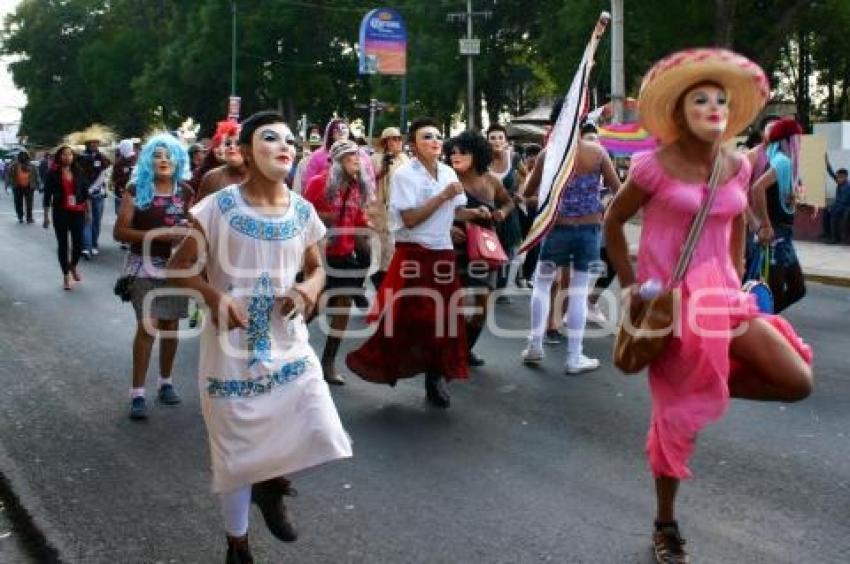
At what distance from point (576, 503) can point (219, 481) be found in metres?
1.69

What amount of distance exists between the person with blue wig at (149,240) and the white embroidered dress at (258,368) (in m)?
2.38

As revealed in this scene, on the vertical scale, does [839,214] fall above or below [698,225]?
below

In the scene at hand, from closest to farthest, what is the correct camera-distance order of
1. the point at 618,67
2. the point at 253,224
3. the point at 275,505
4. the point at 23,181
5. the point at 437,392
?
the point at 253,224 < the point at 275,505 < the point at 437,392 < the point at 618,67 < the point at 23,181

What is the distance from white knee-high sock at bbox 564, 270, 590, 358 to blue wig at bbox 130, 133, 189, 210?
2.81 m

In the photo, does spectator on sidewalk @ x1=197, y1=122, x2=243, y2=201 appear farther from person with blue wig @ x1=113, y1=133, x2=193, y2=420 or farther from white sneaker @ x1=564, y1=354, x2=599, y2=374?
white sneaker @ x1=564, y1=354, x2=599, y2=374

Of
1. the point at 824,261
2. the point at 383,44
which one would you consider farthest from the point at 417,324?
the point at 383,44

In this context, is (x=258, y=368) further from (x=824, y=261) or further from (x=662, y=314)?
(x=824, y=261)

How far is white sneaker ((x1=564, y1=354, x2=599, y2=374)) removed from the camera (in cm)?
720

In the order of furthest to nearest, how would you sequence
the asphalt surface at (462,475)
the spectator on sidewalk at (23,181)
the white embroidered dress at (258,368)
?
the spectator on sidewalk at (23,181) < the asphalt surface at (462,475) < the white embroidered dress at (258,368)

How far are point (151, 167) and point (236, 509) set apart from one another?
3.05 m

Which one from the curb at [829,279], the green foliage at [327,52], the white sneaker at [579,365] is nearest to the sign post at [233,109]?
the white sneaker at [579,365]

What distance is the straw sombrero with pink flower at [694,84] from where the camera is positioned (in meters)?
3.88

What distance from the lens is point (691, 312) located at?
3.87 meters

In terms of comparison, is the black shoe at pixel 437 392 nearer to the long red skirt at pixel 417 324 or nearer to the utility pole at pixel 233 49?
the long red skirt at pixel 417 324
